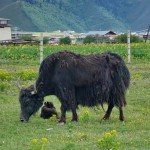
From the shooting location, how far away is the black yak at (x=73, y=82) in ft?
43.6

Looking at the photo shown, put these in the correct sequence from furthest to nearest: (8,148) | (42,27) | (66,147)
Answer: (42,27) < (8,148) < (66,147)

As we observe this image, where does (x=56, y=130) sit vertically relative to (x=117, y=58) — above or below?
below

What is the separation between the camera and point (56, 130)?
11812 millimetres

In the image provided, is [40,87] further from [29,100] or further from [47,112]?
[47,112]

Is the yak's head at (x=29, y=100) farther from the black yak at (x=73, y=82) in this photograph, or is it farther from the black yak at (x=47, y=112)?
the black yak at (x=47, y=112)

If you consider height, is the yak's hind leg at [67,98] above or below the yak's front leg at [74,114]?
above

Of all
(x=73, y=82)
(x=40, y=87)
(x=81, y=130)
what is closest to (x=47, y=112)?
(x=40, y=87)

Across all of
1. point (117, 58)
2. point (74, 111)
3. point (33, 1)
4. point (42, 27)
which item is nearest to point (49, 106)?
point (74, 111)

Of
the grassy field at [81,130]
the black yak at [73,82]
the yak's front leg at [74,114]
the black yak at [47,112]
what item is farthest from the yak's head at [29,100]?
the yak's front leg at [74,114]

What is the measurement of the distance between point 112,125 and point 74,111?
124 centimetres

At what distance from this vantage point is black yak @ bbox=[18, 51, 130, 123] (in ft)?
43.6

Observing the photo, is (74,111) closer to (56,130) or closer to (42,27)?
(56,130)

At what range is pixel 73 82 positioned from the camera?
43.9 feet

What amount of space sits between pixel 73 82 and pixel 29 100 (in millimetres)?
1148
